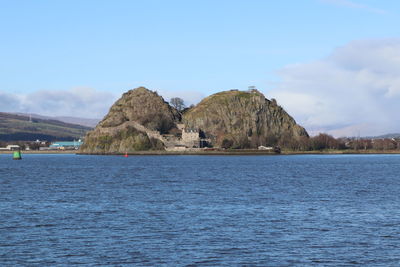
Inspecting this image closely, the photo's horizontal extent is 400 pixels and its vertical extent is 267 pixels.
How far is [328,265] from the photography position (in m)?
31.0

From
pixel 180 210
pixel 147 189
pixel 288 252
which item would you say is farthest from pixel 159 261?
pixel 147 189

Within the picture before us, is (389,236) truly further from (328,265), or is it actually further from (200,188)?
(200,188)

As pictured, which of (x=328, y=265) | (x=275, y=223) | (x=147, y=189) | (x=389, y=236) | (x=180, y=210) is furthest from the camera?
(x=147, y=189)

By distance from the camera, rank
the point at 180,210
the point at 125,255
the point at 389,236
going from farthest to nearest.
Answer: the point at 180,210, the point at 389,236, the point at 125,255

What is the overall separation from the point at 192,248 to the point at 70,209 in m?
21.5

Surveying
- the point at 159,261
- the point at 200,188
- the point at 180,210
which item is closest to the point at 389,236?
the point at 159,261

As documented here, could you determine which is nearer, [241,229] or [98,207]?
[241,229]

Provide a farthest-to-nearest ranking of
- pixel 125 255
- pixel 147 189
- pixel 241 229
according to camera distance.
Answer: pixel 147 189 → pixel 241 229 → pixel 125 255

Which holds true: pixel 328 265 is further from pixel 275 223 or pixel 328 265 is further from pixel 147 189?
pixel 147 189

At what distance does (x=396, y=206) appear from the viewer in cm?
5594

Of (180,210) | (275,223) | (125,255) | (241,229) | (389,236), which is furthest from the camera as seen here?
(180,210)

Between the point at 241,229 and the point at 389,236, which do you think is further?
the point at 241,229

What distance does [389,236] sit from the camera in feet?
127

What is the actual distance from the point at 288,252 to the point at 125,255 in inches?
345
